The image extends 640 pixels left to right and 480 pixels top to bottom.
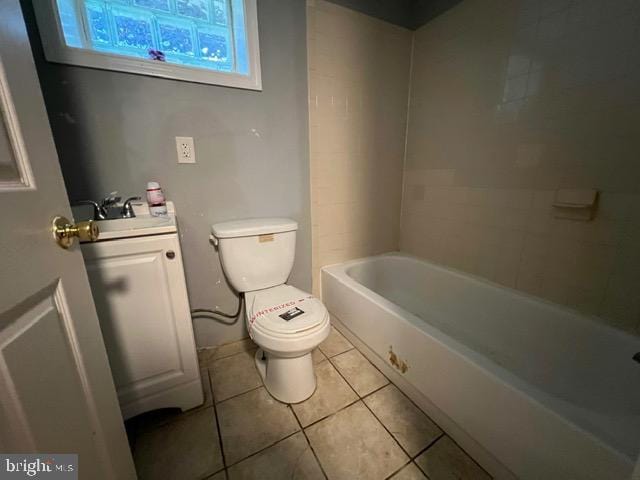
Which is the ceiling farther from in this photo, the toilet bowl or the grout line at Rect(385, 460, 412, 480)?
the grout line at Rect(385, 460, 412, 480)

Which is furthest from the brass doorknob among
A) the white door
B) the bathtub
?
the bathtub

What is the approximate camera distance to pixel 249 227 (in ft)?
3.97

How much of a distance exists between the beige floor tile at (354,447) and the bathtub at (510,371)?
23 cm

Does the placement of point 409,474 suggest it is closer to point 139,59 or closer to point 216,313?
point 216,313

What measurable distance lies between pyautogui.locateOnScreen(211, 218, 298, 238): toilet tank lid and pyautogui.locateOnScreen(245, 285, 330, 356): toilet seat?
0.33 meters

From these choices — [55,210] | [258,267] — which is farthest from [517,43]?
[55,210]

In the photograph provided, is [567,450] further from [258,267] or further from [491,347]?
[258,267]

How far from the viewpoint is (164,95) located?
→ 1.12 metres

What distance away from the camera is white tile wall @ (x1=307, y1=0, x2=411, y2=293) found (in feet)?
4.67

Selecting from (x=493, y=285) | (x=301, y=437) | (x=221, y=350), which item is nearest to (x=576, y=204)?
(x=493, y=285)

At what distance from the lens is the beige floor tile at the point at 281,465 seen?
2.74ft

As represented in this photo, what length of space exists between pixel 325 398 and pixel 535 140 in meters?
1.54

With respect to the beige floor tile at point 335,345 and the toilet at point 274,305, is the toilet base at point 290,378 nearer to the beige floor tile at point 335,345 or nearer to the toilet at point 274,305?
the toilet at point 274,305

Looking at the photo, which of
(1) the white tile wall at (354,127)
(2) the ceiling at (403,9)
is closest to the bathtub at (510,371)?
(1) the white tile wall at (354,127)
